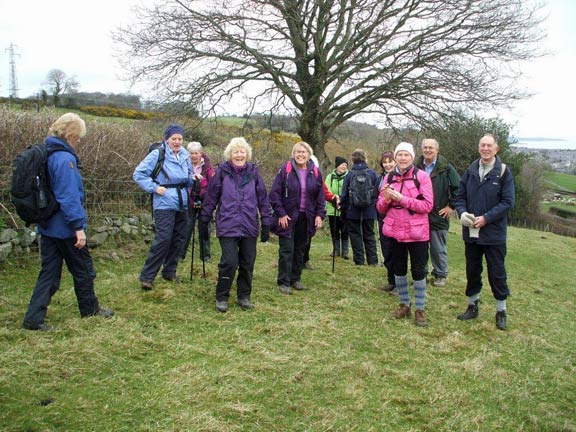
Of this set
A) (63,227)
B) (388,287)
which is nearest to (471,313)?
(388,287)

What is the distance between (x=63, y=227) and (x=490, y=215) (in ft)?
14.7

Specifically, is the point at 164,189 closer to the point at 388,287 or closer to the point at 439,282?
the point at 388,287

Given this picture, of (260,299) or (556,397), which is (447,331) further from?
(260,299)

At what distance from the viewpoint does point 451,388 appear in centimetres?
406

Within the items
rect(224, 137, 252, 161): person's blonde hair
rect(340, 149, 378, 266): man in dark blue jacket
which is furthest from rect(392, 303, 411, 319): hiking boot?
rect(340, 149, 378, 266): man in dark blue jacket

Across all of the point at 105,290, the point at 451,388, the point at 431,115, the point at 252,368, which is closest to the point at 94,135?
the point at 105,290

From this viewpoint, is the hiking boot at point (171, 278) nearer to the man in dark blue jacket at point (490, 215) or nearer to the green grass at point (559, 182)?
the man in dark blue jacket at point (490, 215)

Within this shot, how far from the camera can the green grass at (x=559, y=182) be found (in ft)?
147

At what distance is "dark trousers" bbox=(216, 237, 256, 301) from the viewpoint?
560cm

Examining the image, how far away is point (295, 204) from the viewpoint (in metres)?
6.45

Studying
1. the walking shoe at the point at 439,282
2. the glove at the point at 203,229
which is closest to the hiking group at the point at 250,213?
the glove at the point at 203,229

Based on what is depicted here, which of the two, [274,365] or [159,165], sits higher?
[159,165]

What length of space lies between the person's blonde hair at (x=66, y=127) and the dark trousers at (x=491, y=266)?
450 cm

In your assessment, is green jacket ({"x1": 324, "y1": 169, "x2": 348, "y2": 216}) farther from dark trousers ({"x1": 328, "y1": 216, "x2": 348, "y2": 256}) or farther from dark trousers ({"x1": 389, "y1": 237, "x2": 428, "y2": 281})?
dark trousers ({"x1": 389, "y1": 237, "x2": 428, "y2": 281})
